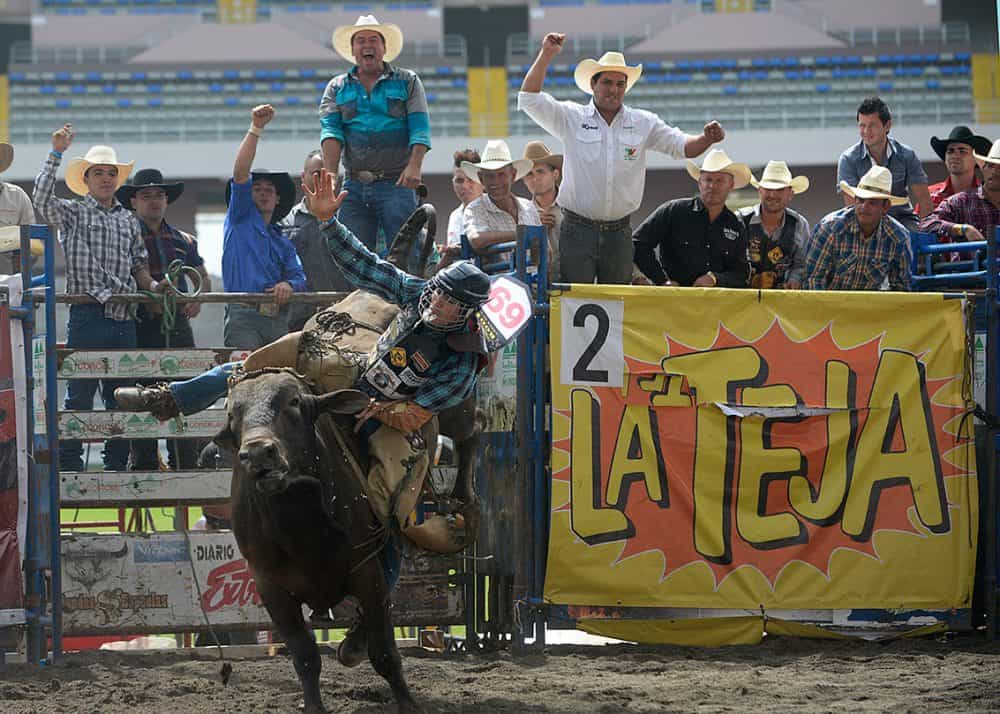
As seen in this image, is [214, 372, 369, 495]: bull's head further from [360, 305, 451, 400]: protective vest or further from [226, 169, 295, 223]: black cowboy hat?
[226, 169, 295, 223]: black cowboy hat

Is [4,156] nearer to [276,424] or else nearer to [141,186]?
[141,186]

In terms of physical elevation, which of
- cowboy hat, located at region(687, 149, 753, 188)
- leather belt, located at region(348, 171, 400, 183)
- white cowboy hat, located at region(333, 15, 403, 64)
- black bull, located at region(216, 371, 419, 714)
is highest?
white cowboy hat, located at region(333, 15, 403, 64)

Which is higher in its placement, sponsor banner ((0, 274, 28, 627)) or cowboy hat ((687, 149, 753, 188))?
cowboy hat ((687, 149, 753, 188))

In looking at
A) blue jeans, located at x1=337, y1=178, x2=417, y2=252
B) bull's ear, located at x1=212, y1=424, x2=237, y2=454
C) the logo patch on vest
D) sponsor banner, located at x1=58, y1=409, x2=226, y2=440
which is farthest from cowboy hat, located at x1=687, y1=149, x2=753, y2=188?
bull's ear, located at x1=212, y1=424, x2=237, y2=454

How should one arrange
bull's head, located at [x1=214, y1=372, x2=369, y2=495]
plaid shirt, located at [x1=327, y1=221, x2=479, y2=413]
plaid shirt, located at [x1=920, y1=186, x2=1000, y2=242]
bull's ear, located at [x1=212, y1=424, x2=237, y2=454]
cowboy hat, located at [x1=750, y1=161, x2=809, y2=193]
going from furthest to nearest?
cowboy hat, located at [x1=750, y1=161, x2=809, y2=193], plaid shirt, located at [x1=920, y1=186, x2=1000, y2=242], plaid shirt, located at [x1=327, y1=221, x2=479, y2=413], bull's ear, located at [x1=212, y1=424, x2=237, y2=454], bull's head, located at [x1=214, y1=372, x2=369, y2=495]

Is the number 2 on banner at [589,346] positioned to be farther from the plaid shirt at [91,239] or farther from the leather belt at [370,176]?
the plaid shirt at [91,239]

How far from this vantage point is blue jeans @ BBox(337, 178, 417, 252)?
850cm

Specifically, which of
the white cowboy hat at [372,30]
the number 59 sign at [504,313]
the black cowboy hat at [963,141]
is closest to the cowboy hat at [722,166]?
the black cowboy hat at [963,141]

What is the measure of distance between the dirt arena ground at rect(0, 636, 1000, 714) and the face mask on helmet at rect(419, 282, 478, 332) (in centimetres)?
173

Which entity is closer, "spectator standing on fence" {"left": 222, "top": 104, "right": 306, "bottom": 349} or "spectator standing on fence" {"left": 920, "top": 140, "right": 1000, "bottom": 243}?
"spectator standing on fence" {"left": 222, "top": 104, "right": 306, "bottom": 349}

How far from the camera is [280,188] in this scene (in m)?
9.24

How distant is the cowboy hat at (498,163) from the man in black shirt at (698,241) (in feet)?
3.19

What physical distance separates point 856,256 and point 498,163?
2.31m

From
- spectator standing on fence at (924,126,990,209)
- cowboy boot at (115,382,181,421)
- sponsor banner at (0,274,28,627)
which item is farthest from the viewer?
spectator standing on fence at (924,126,990,209)
